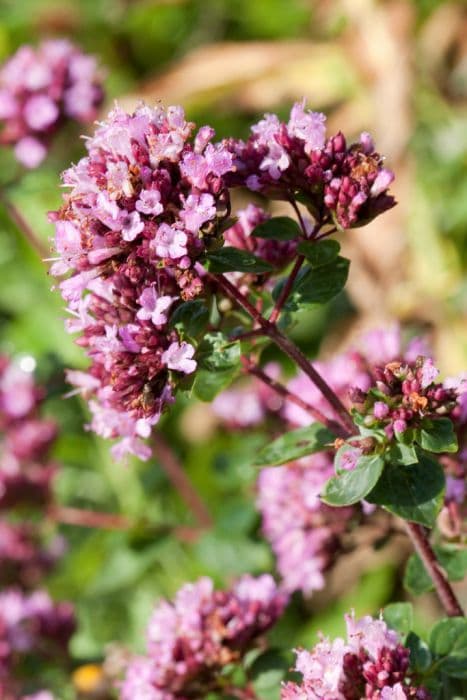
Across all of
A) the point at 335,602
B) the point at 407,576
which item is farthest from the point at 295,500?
the point at 335,602

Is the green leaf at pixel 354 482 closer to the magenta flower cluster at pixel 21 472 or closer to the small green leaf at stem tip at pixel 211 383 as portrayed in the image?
the small green leaf at stem tip at pixel 211 383

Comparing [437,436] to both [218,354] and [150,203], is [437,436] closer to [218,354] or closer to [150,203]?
[218,354]

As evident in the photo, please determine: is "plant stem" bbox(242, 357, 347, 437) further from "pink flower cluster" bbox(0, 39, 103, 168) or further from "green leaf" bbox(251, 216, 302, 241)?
"pink flower cluster" bbox(0, 39, 103, 168)

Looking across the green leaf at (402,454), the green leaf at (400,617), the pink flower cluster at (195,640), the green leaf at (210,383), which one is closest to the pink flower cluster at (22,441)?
the pink flower cluster at (195,640)

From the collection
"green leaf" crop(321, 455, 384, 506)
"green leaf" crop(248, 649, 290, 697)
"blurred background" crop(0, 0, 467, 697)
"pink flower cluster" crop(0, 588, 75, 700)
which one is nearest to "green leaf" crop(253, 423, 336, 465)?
"green leaf" crop(321, 455, 384, 506)

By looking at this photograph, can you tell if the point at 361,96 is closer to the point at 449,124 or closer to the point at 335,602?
the point at 449,124
